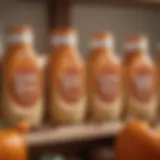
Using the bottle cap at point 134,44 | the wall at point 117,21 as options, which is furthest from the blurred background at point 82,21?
the bottle cap at point 134,44

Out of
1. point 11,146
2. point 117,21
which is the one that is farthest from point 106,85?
point 117,21

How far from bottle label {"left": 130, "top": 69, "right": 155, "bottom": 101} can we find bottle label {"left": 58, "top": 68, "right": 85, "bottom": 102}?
0.47 feet

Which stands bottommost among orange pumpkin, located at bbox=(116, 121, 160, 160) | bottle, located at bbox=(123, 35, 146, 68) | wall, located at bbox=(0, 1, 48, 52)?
orange pumpkin, located at bbox=(116, 121, 160, 160)

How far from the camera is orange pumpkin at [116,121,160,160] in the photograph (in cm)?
83

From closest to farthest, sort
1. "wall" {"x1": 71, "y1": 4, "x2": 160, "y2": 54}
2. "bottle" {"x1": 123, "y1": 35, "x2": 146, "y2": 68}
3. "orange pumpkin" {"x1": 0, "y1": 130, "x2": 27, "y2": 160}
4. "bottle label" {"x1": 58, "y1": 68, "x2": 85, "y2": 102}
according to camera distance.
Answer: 1. "orange pumpkin" {"x1": 0, "y1": 130, "x2": 27, "y2": 160}
2. "bottle label" {"x1": 58, "y1": 68, "x2": 85, "y2": 102}
3. "bottle" {"x1": 123, "y1": 35, "x2": 146, "y2": 68}
4. "wall" {"x1": 71, "y1": 4, "x2": 160, "y2": 54}

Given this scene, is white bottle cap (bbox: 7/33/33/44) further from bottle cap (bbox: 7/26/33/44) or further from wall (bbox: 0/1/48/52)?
wall (bbox: 0/1/48/52)

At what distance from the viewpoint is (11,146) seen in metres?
0.74

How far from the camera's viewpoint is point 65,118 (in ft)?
2.85

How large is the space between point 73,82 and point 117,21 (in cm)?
44

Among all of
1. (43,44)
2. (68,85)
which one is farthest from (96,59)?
(43,44)

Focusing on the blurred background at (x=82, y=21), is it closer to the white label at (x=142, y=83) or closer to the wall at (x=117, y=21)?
the wall at (x=117, y=21)

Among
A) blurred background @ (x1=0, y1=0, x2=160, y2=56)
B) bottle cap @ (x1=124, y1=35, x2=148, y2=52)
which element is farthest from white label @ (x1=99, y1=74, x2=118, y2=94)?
blurred background @ (x1=0, y1=0, x2=160, y2=56)

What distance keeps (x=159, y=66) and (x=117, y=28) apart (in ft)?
0.87

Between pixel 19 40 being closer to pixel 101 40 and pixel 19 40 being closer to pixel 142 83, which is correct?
pixel 101 40
